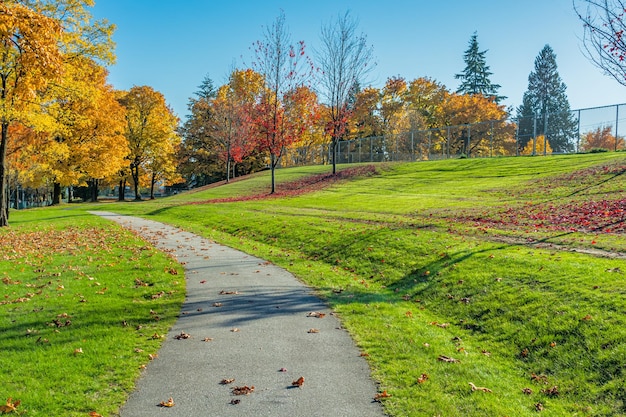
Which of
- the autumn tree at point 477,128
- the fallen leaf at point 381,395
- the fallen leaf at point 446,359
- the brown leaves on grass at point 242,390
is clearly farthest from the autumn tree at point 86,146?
the autumn tree at point 477,128

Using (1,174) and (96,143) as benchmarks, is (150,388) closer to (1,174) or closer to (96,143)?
(1,174)

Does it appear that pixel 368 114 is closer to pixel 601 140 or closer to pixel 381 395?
pixel 601 140

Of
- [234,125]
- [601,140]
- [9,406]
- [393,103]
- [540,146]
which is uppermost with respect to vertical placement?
[393,103]

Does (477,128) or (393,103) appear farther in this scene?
(393,103)

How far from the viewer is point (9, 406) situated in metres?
3.94

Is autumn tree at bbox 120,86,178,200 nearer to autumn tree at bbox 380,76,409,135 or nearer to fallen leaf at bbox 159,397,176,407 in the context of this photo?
autumn tree at bbox 380,76,409,135

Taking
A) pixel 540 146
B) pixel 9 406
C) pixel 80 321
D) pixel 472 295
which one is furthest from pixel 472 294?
pixel 540 146

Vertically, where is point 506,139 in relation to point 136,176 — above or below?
above

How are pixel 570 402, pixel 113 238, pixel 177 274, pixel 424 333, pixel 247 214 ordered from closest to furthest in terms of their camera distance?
pixel 570 402
pixel 424 333
pixel 177 274
pixel 113 238
pixel 247 214

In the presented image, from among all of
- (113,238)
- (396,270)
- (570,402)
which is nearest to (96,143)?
(113,238)

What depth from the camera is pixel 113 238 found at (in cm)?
1548

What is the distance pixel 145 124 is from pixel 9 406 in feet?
157

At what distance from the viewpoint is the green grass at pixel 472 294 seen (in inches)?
179

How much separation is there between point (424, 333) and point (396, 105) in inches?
2141
